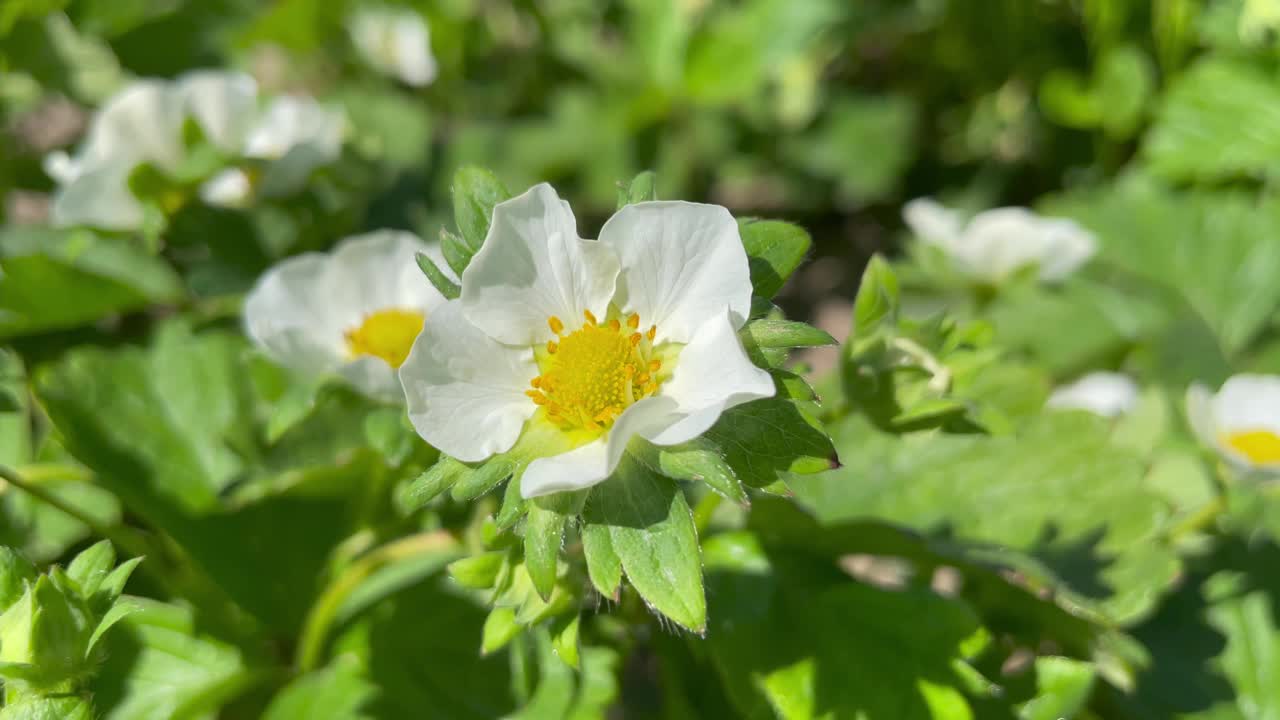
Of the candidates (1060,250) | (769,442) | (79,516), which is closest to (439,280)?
(769,442)

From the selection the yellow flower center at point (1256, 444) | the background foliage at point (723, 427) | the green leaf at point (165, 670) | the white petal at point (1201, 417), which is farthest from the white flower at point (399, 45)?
the yellow flower center at point (1256, 444)

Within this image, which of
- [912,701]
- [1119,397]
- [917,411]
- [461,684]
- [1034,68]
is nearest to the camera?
[917,411]

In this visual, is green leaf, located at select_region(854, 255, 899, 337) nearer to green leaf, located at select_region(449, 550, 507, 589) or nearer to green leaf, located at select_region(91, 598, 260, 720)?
green leaf, located at select_region(449, 550, 507, 589)

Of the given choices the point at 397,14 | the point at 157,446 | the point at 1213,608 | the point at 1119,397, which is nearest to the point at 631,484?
the point at 157,446

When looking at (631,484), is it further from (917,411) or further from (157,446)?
(157,446)

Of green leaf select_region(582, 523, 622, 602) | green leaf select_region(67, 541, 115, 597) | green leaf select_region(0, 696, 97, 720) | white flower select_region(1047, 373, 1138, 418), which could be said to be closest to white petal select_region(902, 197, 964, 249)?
white flower select_region(1047, 373, 1138, 418)

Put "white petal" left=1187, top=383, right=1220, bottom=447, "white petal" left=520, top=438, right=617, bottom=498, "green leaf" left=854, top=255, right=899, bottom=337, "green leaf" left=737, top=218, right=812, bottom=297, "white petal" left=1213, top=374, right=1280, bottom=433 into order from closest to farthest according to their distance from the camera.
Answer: "white petal" left=520, top=438, right=617, bottom=498 < "green leaf" left=737, top=218, right=812, bottom=297 < "green leaf" left=854, top=255, right=899, bottom=337 < "white petal" left=1187, top=383, right=1220, bottom=447 < "white petal" left=1213, top=374, right=1280, bottom=433
